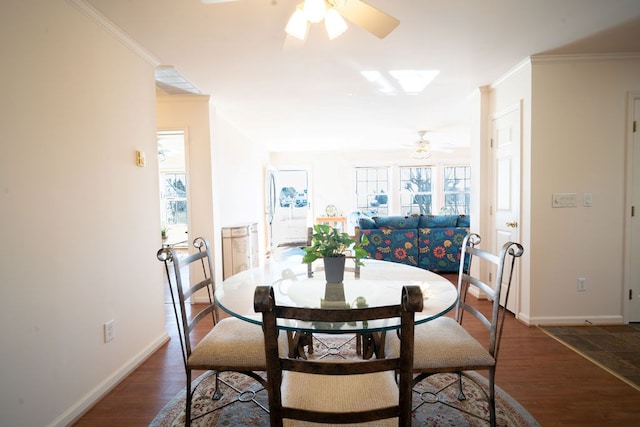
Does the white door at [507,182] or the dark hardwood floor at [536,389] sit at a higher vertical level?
the white door at [507,182]

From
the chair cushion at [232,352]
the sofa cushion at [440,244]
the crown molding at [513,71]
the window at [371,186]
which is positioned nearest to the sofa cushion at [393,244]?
the sofa cushion at [440,244]

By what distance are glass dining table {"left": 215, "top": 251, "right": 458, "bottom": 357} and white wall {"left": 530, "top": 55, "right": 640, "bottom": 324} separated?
1.70 metres

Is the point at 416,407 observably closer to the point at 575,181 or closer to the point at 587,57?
the point at 575,181

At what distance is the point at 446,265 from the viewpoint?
4.72m

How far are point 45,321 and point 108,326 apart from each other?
19.4 inches

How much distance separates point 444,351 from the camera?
1.46 metres

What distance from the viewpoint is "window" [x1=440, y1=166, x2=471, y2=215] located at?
8148 mm

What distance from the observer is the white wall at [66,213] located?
145 centimetres

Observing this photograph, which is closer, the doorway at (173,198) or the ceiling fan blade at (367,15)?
the ceiling fan blade at (367,15)

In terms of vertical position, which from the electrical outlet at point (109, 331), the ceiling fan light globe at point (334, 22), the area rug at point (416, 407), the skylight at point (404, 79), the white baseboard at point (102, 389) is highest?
the skylight at point (404, 79)

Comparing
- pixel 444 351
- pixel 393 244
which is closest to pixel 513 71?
pixel 393 244

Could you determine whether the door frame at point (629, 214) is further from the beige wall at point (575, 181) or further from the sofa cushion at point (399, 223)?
the sofa cushion at point (399, 223)

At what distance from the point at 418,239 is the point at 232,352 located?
146 inches

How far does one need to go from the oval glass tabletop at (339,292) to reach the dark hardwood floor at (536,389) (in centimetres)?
85
